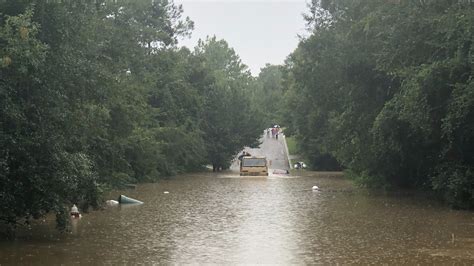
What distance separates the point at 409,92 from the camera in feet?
83.4

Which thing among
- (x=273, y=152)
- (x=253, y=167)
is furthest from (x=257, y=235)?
(x=273, y=152)

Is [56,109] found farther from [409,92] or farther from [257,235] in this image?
[409,92]

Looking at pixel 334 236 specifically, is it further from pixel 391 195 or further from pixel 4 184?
pixel 391 195

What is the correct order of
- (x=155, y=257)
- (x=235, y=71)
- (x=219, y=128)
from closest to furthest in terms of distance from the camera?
(x=155, y=257), (x=219, y=128), (x=235, y=71)

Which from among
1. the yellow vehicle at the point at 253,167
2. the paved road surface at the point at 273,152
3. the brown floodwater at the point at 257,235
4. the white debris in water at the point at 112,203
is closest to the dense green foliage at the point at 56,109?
the brown floodwater at the point at 257,235

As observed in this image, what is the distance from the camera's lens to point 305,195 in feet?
107

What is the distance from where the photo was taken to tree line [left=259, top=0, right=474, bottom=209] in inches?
953

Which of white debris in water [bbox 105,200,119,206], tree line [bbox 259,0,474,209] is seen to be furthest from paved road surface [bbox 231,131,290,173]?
white debris in water [bbox 105,200,119,206]

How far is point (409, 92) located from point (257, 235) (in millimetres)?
11111

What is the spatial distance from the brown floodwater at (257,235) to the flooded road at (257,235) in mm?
23

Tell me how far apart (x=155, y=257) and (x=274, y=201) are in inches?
600

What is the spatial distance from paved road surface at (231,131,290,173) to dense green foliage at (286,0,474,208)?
130ft

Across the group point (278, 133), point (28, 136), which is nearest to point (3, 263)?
point (28, 136)

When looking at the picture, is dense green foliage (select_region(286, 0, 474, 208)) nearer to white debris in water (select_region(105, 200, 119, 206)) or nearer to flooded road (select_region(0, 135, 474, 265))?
flooded road (select_region(0, 135, 474, 265))
